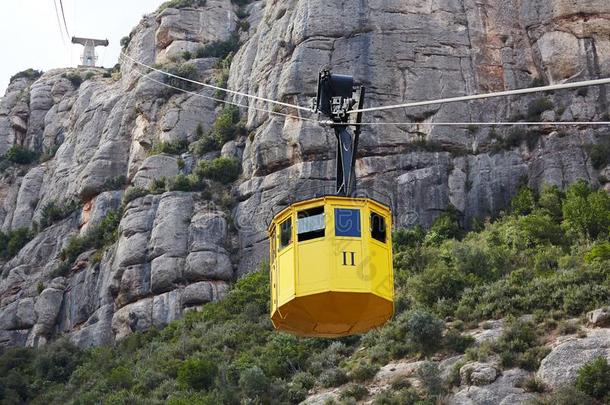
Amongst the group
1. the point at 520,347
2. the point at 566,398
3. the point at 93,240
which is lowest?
the point at 566,398

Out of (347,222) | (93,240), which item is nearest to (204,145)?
(93,240)

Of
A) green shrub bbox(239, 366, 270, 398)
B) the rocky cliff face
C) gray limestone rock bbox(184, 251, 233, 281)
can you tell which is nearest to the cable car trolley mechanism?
green shrub bbox(239, 366, 270, 398)

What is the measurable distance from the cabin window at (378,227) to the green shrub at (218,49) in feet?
168

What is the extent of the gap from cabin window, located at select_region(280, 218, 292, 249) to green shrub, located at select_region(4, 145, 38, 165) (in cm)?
5814

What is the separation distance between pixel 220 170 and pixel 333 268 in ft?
125

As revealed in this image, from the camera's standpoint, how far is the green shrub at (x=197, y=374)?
151ft

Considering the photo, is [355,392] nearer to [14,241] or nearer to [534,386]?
[534,386]

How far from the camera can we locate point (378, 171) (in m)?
57.2

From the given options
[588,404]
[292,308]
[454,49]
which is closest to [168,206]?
[454,49]

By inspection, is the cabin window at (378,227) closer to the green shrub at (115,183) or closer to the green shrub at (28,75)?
the green shrub at (115,183)

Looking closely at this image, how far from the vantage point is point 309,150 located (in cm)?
5828

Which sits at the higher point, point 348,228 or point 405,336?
point 405,336

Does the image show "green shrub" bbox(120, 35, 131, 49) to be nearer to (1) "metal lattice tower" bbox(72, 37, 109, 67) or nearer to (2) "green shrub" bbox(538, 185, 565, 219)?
(1) "metal lattice tower" bbox(72, 37, 109, 67)

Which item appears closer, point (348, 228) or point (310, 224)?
point (348, 228)
